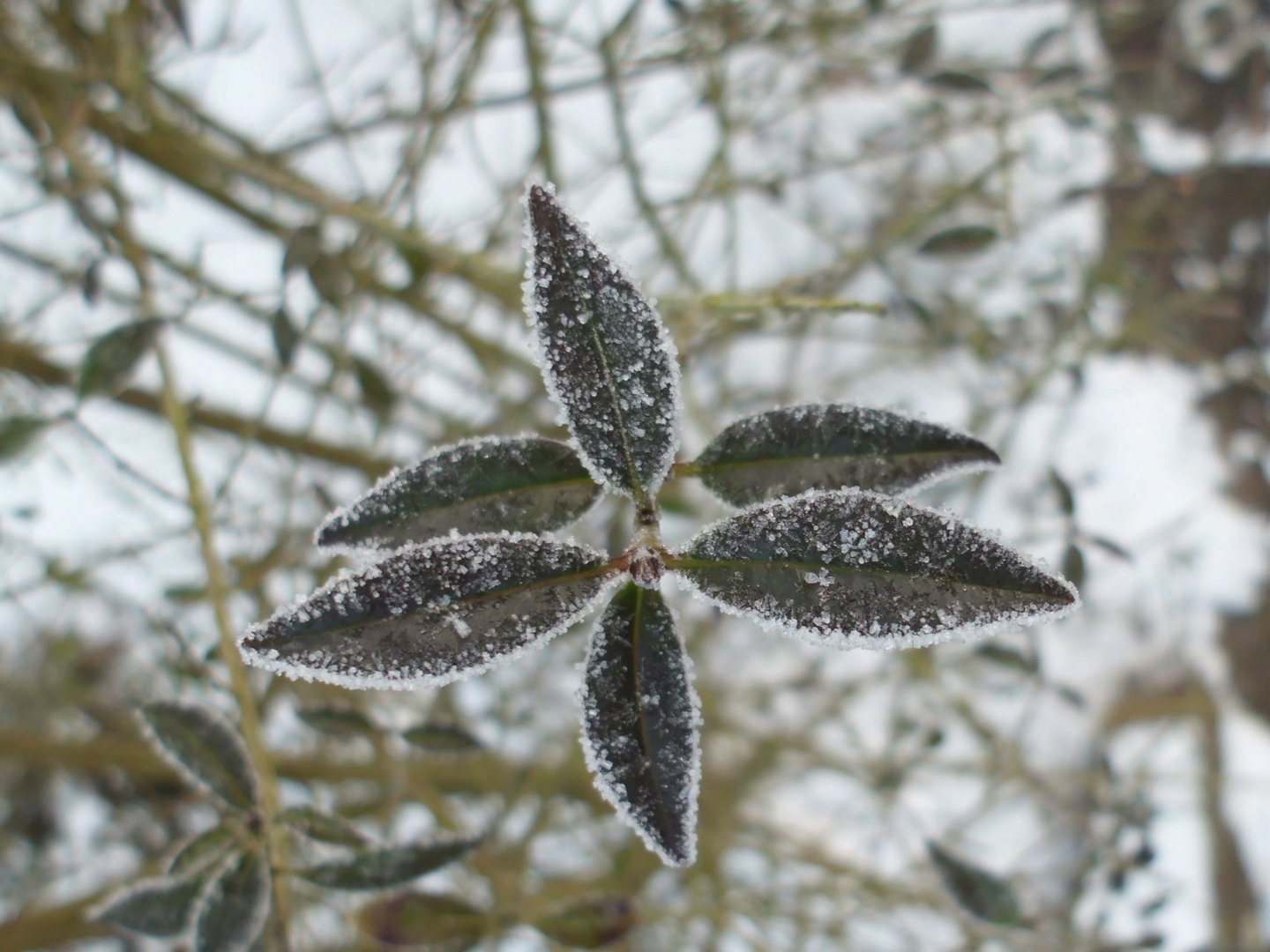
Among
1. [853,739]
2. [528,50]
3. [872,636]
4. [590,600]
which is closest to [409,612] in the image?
[590,600]

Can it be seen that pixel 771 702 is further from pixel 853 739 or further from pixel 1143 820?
pixel 1143 820

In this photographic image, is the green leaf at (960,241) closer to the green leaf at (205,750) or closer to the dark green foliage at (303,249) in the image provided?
the dark green foliage at (303,249)

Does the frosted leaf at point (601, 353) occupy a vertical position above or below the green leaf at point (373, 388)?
below

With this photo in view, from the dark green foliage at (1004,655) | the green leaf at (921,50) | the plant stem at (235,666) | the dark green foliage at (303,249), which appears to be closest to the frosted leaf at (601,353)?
the plant stem at (235,666)

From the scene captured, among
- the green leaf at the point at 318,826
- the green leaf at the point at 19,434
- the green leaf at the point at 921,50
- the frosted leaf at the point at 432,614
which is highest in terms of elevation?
the green leaf at the point at 921,50

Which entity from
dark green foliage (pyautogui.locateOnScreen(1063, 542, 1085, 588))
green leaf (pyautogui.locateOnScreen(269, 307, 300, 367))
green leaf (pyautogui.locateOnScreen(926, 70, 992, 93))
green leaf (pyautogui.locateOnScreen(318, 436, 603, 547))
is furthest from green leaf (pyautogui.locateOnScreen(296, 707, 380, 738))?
green leaf (pyautogui.locateOnScreen(926, 70, 992, 93))

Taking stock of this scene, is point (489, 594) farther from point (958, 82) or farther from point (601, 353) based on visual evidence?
point (958, 82)

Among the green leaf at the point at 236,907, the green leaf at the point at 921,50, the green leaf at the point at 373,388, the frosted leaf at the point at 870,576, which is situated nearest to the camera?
the frosted leaf at the point at 870,576
